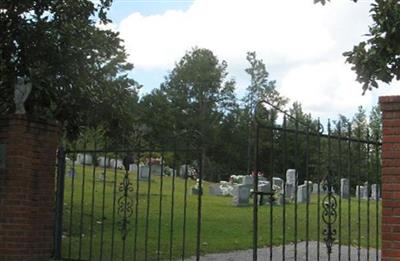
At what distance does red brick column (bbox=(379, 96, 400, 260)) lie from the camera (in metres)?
5.70

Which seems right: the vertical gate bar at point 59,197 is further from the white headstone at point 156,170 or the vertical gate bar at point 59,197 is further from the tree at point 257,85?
the tree at point 257,85

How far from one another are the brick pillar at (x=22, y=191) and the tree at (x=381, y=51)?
4229mm

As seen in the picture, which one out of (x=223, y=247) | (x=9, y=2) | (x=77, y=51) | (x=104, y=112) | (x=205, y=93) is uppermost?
(x=205, y=93)

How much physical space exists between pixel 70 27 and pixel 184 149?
5.18 metres

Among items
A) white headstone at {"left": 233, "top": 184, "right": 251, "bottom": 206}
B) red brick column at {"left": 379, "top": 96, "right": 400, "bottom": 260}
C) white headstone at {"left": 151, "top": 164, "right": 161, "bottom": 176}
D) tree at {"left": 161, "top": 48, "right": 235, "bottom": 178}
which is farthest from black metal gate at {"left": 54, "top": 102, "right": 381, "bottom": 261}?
tree at {"left": 161, "top": 48, "right": 235, "bottom": 178}

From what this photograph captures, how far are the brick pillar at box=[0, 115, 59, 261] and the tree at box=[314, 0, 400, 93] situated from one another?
4.23 meters

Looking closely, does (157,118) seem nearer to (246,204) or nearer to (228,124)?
(228,124)

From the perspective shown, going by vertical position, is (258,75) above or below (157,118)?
Answer: above

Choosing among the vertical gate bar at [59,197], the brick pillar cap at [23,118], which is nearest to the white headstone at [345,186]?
the vertical gate bar at [59,197]

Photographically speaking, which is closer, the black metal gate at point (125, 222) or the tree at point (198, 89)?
the black metal gate at point (125, 222)

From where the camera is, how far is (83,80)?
11797mm

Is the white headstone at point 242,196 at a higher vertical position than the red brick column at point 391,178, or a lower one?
lower

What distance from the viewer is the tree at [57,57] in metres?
10.9

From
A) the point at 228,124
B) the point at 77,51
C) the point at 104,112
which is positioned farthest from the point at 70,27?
the point at 228,124
